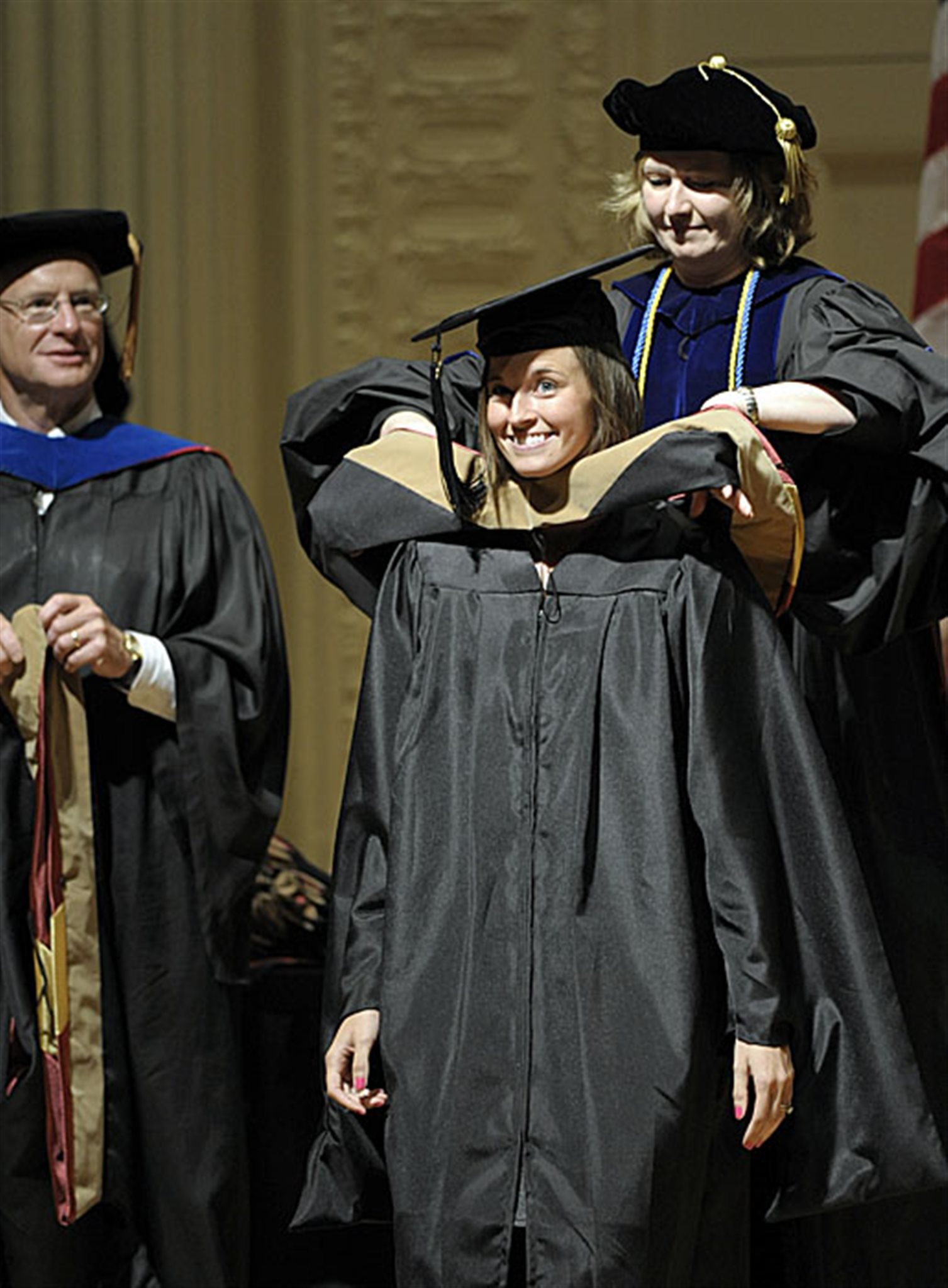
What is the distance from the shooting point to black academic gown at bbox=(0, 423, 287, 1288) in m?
3.57

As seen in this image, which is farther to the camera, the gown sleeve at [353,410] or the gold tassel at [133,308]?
the gold tassel at [133,308]

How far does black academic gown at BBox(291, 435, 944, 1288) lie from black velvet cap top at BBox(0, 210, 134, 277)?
4.03 feet

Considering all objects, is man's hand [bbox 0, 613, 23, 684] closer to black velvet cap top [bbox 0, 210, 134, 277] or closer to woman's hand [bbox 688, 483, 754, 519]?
black velvet cap top [bbox 0, 210, 134, 277]

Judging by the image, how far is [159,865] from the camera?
3.64 meters

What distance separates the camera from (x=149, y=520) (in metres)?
3.75

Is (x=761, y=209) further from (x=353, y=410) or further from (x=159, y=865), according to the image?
(x=159, y=865)

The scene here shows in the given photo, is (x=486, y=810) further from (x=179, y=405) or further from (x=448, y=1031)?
(x=179, y=405)

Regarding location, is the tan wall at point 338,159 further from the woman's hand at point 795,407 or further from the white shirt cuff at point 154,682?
the woman's hand at point 795,407

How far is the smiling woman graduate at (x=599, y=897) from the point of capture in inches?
106

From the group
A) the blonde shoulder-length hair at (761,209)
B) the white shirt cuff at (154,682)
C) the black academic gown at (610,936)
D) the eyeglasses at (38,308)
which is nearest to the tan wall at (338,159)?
the eyeglasses at (38,308)

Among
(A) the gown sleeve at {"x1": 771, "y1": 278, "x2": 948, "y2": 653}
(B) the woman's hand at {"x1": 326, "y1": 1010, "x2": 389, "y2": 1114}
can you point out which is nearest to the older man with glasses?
(B) the woman's hand at {"x1": 326, "y1": 1010, "x2": 389, "y2": 1114}

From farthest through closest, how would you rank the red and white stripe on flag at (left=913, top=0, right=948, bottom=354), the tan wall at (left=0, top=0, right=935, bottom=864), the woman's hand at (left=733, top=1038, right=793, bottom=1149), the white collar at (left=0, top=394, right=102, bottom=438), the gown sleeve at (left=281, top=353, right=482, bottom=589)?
the tan wall at (left=0, top=0, right=935, bottom=864) → the red and white stripe on flag at (left=913, top=0, right=948, bottom=354) → the white collar at (left=0, top=394, right=102, bottom=438) → the gown sleeve at (left=281, top=353, right=482, bottom=589) → the woman's hand at (left=733, top=1038, right=793, bottom=1149)

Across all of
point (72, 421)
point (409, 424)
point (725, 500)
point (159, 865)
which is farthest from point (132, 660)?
point (725, 500)

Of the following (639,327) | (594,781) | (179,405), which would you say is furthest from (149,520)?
(179,405)
